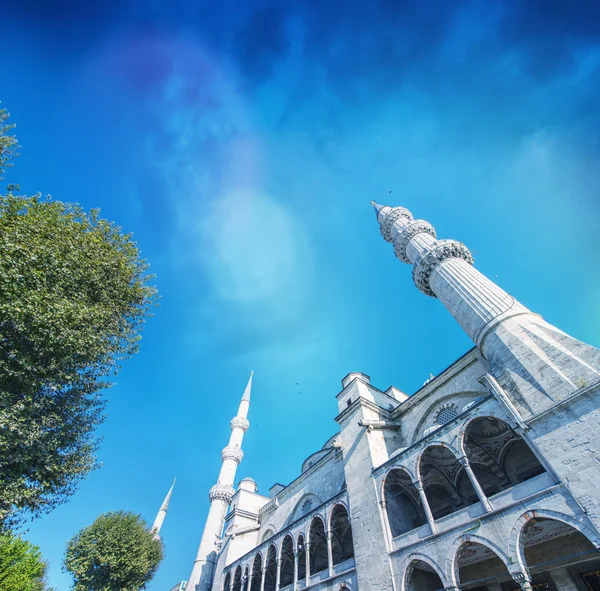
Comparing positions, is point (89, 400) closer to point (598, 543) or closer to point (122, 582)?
point (598, 543)

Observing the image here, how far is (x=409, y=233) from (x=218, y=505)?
29.8m

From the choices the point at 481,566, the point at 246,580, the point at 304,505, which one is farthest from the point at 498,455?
the point at 246,580

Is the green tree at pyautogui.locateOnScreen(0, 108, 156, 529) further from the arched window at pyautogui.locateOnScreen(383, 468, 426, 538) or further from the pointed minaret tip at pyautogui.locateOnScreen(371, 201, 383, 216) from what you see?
the pointed minaret tip at pyautogui.locateOnScreen(371, 201, 383, 216)

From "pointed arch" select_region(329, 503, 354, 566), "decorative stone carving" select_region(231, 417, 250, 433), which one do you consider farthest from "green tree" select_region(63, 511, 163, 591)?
"pointed arch" select_region(329, 503, 354, 566)

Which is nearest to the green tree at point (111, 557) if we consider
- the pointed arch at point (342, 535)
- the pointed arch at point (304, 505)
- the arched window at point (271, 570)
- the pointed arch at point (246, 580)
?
the pointed arch at point (246, 580)

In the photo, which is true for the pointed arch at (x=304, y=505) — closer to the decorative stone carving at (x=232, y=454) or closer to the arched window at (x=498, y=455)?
the arched window at (x=498, y=455)

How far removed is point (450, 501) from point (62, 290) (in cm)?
1761

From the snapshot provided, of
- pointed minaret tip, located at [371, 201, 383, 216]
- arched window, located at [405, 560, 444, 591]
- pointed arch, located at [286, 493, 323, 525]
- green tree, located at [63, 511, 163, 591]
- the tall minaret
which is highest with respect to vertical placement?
pointed minaret tip, located at [371, 201, 383, 216]

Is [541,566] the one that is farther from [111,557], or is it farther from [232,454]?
[232,454]

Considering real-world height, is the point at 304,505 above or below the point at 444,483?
above

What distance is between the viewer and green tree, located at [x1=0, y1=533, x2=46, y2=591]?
15.9m

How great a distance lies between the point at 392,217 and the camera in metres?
26.6

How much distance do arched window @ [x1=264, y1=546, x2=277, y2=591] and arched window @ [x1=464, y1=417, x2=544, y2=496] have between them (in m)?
12.9

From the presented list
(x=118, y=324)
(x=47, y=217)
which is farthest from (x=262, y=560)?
(x=47, y=217)
